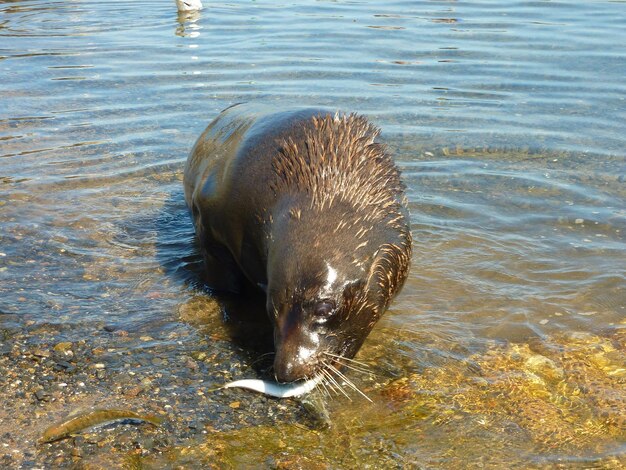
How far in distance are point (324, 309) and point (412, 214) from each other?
3.73m

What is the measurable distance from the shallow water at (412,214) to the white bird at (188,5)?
2023mm

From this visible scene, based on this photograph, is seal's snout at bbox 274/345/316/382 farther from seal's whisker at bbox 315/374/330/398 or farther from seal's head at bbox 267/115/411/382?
seal's whisker at bbox 315/374/330/398

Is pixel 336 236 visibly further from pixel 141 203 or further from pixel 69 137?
pixel 69 137

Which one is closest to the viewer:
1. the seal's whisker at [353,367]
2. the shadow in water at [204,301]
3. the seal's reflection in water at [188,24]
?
the seal's whisker at [353,367]

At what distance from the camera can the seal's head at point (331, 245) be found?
5.66 metres

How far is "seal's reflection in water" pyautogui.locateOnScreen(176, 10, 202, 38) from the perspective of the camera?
18.5m

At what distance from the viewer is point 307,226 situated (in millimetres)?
5926

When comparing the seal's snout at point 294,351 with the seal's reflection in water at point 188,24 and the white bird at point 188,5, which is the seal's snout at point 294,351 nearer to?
the seal's reflection in water at point 188,24

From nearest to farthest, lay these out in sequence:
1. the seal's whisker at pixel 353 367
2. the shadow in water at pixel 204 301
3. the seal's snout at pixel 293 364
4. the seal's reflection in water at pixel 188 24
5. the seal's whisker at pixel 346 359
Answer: the seal's snout at pixel 293 364 < the seal's whisker at pixel 346 359 < the seal's whisker at pixel 353 367 < the shadow in water at pixel 204 301 < the seal's reflection in water at pixel 188 24

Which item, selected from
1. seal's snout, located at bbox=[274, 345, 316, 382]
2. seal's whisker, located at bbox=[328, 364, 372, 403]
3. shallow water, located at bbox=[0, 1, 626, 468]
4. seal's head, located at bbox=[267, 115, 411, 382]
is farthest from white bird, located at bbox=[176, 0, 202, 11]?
seal's snout, located at bbox=[274, 345, 316, 382]

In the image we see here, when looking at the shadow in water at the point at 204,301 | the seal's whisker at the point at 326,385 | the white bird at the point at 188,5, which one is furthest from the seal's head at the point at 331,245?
the white bird at the point at 188,5

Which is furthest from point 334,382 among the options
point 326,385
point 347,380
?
point 326,385

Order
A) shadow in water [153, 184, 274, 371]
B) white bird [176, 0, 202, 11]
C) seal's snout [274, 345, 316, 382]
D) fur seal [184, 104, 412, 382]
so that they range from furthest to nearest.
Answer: white bird [176, 0, 202, 11] → shadow in water [153, 184, 274, 371] → fur seal [184, 104, 412, 382] → seal's snout [274, 345, 316, 382]

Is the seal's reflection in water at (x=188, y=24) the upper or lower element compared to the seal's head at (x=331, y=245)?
lower
